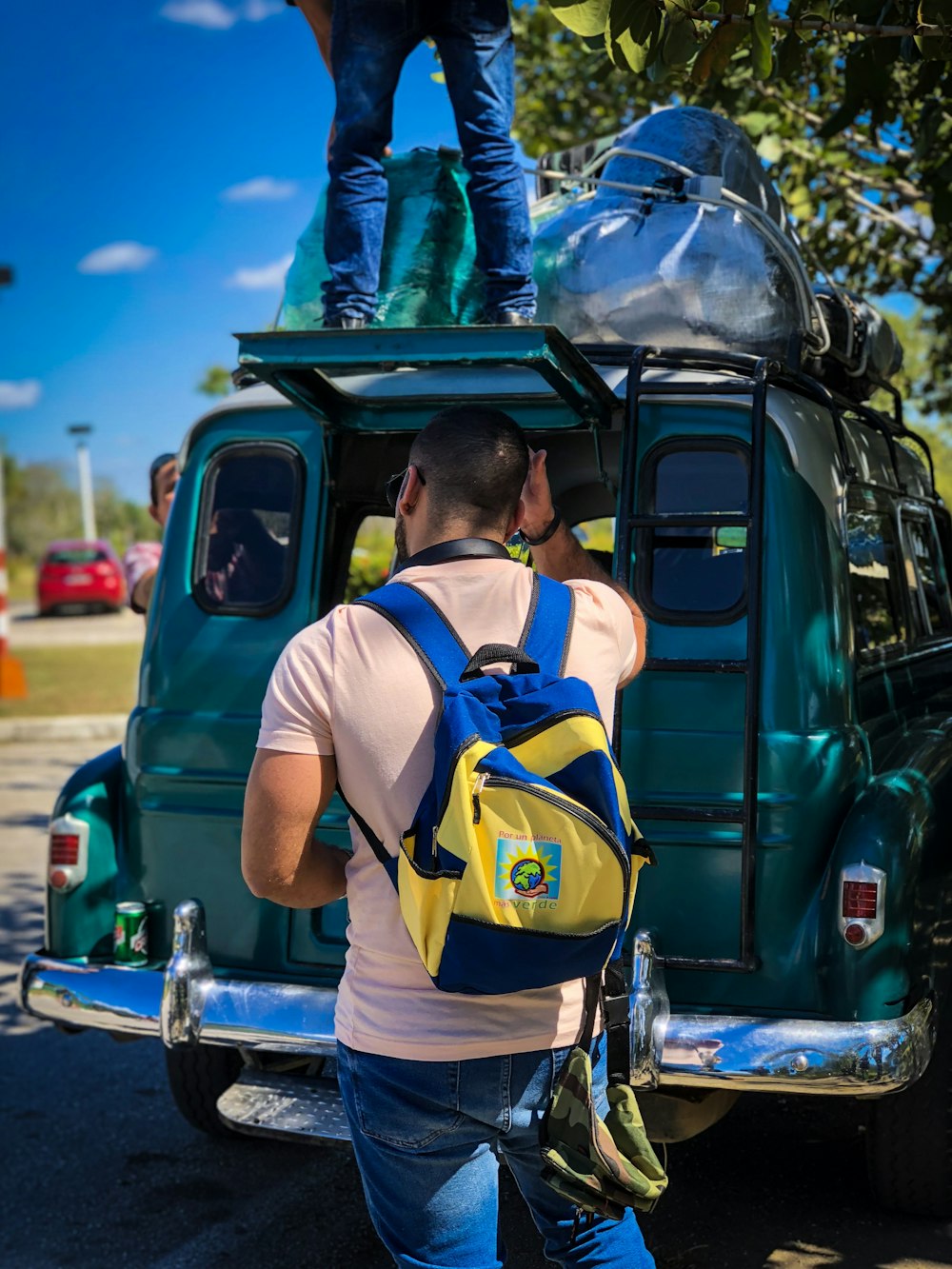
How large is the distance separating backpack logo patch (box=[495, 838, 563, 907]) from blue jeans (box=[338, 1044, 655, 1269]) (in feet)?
1.01

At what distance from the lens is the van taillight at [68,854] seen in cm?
407

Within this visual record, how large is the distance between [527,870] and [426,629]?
1.40ft

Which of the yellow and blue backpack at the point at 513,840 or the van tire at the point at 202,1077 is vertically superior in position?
the yellow and blue backpack at the point at 513,840

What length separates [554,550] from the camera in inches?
130

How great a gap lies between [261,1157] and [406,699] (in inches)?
117

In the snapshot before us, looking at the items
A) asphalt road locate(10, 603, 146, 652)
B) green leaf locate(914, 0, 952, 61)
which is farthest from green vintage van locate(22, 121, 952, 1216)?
asphalt road locate(10, 603, 146, 652)

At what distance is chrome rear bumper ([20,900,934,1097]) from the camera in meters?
3.18

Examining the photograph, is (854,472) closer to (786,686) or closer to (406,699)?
(786,686)

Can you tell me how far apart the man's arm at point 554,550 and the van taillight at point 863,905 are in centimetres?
79

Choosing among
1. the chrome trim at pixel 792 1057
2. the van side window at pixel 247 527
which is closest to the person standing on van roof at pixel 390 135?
the van side window at pixel 247 527

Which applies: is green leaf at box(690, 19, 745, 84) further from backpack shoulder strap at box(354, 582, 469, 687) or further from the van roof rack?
backpack shoulder strap at box(354, 582, 469, 687)

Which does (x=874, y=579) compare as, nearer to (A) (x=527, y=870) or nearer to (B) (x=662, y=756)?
(B) (x=662, y=756)

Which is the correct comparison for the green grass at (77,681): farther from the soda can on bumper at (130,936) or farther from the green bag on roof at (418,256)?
the soda can on bumper at (130,936)

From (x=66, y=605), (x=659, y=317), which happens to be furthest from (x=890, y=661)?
(x=66, y=605)
